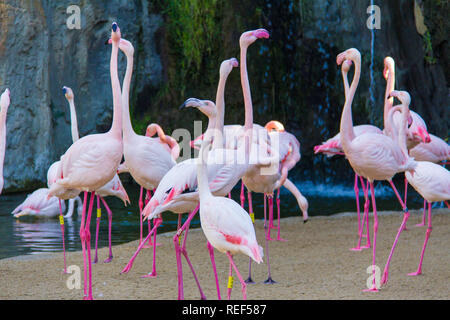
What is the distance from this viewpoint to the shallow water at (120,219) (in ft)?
23.5

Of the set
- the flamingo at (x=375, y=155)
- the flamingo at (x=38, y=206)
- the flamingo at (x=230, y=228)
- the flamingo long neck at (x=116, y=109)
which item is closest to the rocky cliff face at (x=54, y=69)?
the flamingo at (x=38, y=206)

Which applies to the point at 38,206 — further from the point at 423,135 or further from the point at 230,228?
the point at 230,228

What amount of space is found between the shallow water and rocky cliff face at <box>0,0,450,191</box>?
1.32m

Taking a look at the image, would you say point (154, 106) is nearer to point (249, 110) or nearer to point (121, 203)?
point (121, 203)

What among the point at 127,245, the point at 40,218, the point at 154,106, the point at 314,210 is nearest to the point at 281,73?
the point at 154,106

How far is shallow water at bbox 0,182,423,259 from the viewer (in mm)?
7176

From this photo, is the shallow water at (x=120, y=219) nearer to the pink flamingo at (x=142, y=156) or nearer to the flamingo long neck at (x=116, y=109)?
the pink flamingo at (x=142, y=156)

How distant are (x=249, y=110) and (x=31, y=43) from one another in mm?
6850

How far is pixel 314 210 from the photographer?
9.70 m

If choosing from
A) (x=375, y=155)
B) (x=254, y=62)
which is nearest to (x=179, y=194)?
(x=375, y=155)

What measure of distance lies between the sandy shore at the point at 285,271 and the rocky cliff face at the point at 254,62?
5.48 meters

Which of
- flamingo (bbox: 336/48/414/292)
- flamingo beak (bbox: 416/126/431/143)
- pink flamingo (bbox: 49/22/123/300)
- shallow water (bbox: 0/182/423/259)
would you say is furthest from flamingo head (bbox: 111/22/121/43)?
flamingo beak (bbox: 416/126/431/143)

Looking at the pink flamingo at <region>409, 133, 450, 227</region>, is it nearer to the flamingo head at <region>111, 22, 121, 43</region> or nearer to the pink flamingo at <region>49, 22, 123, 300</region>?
the flamingo head at <region>111, 22, 121, 43</region>

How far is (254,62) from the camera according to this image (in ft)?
42.8
